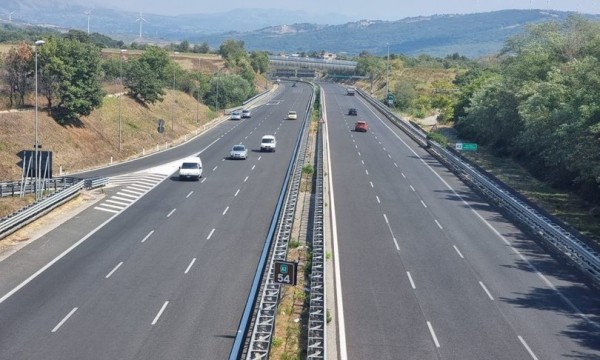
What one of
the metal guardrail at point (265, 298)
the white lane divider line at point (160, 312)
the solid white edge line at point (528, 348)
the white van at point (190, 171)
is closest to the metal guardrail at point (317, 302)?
the metal guardrail at point (265, 298)

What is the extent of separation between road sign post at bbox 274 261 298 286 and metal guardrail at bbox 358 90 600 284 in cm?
1277

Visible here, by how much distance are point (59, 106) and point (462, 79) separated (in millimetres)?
87913

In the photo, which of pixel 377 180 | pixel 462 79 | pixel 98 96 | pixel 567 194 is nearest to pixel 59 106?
pixel 98 96

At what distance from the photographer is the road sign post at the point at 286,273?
70.8ft

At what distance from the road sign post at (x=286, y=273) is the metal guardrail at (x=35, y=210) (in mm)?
15040

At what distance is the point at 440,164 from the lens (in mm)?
60469

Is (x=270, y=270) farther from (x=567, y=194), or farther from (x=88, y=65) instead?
(x=88, y=65)

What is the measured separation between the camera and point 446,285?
27.3 metres

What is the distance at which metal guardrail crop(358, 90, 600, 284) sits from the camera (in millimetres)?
30344

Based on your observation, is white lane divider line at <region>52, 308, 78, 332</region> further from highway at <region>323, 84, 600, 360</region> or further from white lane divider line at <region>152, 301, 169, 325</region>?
highway at <region>323, 84, 600, 360</region>

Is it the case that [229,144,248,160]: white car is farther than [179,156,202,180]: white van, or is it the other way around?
[229,144,248,160]: white car

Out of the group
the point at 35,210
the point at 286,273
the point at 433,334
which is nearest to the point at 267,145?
the point at 35,210

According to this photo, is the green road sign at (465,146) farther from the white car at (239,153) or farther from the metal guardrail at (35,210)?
the metal guardrail at (35,210)

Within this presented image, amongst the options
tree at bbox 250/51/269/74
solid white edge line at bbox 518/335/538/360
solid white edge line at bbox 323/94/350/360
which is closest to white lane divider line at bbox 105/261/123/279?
solid white edge line at bbox 323/94/350/360
